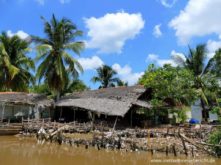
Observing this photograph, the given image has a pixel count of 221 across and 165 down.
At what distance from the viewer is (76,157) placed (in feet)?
45.1

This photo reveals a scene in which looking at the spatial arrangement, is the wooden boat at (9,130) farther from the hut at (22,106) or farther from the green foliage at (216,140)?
the green foliage at (216,140)

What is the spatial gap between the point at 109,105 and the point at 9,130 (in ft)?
23.6

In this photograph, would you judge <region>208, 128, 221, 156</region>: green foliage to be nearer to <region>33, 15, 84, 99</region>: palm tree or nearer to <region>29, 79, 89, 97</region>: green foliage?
<region>33, 15, 84, 99</region>: palm tree

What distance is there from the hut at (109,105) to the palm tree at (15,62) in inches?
238

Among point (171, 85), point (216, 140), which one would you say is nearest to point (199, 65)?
point (171, 85)

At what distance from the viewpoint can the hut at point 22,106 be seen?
24.8 meters

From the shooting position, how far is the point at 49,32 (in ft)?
88.1

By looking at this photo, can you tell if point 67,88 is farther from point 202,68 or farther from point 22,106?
point 202,68

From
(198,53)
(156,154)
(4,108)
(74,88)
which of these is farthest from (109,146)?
(74,88)

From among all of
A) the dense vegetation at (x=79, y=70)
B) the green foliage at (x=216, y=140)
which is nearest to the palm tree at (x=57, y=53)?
the dense vegetation at (x=79, y=70)

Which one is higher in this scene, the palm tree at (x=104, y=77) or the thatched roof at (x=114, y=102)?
the palm tree at (x=104, y=77)

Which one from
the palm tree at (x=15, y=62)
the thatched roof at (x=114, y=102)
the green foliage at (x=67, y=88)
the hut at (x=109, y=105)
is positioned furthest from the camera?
the green foliage at (x=67, y=88)

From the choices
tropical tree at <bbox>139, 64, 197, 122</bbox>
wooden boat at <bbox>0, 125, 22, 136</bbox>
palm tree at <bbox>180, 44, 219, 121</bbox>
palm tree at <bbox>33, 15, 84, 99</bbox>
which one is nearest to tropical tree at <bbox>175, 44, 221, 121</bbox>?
palm tree at <bbox>180, 44, 219, 121</bbox>

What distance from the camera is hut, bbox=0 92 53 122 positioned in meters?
24.8
